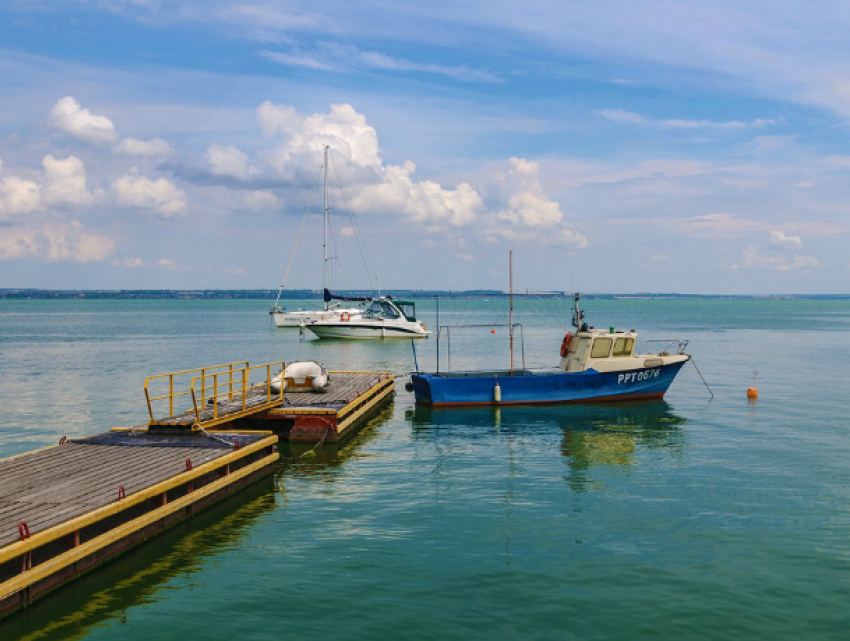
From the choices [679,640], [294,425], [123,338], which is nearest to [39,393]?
[294,425]

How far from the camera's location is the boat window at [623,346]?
32094 millimetres

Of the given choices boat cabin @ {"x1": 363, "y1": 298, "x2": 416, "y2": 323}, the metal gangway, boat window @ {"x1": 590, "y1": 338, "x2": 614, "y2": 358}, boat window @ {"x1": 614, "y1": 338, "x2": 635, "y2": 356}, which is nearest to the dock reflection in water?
the metal gangway

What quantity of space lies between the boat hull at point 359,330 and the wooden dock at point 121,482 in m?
49.3

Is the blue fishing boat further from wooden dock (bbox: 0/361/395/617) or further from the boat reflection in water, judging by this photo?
wooden dock (bbox: 0/361/395/617)

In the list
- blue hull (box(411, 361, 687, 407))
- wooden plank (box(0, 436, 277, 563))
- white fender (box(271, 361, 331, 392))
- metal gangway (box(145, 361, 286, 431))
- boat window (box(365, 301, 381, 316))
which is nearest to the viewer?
wooden plank (box(0, 436, 277, 563))

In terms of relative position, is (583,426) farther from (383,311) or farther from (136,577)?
(383,311)

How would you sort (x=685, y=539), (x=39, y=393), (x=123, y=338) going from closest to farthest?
(x=685, y=539) → (x=39, y=393) → (x=123, y=338)

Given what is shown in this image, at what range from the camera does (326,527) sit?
15.0 meters

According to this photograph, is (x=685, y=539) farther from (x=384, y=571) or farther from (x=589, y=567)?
(x=384, y=571)

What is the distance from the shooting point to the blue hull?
3094cm

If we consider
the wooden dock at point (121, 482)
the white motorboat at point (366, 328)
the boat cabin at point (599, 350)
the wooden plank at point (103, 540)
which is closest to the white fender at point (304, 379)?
the wooden dock at point (121, 482)

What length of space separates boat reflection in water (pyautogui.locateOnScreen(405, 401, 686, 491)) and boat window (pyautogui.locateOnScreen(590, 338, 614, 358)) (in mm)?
2290

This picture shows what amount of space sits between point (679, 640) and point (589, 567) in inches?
105

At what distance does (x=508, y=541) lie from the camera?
14000mm
